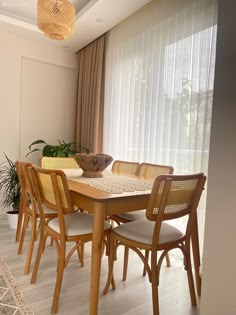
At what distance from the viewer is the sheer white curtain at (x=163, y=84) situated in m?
2.23

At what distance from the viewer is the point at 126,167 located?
2.70 meters

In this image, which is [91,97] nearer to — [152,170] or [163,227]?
[152,170]

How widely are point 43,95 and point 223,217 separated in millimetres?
3548

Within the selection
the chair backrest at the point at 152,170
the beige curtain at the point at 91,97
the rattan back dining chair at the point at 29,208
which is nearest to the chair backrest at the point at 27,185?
the rattan back dining chair at the point at 29,208

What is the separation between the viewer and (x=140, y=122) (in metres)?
2.90

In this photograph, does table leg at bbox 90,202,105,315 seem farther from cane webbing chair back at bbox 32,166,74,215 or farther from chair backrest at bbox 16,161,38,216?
chair backrest at bbox 16,161,38,216

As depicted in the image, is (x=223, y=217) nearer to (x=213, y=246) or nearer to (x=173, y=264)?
(x=213, y=246)

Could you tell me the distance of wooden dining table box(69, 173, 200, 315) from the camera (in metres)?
1.36

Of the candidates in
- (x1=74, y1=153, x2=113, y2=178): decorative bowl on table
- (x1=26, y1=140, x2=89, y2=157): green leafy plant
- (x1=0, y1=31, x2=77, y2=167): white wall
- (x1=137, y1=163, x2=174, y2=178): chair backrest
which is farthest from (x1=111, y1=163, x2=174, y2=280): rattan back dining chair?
(x1=0, y1=31, x2=77, y2=167): white wall

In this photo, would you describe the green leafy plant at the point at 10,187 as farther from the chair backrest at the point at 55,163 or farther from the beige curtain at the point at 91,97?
the beige curtain at the point at 91,97

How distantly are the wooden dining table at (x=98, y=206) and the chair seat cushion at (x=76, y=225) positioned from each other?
0.18 meters

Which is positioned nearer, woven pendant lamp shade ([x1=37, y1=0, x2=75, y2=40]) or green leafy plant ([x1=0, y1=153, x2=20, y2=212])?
woven pendant lamp shade ([x1=37, y1=0, x2=75, y2=40])

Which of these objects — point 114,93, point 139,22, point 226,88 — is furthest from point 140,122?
point 226,88

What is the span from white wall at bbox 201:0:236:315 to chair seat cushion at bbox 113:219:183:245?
2.57 ft
